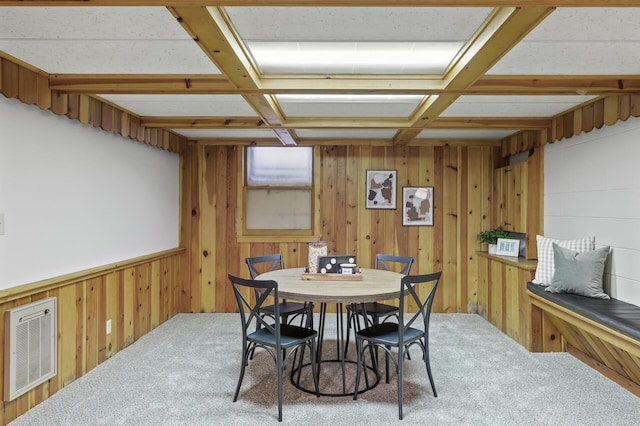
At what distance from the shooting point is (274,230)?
495cm

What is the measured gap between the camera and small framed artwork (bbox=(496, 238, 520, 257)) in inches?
168

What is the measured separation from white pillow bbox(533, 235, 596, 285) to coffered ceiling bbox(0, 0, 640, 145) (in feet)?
3.89

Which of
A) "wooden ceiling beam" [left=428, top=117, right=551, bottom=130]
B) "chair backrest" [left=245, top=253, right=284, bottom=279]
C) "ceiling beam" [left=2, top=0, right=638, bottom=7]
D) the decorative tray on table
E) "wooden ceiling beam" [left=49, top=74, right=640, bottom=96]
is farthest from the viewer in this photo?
"wooden ceiling beam" [left=428, top=117, right=551, bottom=130]

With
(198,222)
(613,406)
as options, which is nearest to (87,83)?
(198,222)

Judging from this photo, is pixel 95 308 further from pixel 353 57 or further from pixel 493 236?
pixel 493 236

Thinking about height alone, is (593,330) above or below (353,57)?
below

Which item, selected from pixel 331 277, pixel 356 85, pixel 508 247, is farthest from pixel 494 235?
pixel 356 85

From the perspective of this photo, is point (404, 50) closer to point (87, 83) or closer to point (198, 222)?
point (87, 83)

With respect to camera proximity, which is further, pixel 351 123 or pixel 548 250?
pixel 351 123

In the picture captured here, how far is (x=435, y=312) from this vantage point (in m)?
4.86

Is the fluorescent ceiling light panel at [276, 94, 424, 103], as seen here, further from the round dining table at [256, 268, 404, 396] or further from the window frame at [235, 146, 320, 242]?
the window frame at [235, 146, 320, 242]

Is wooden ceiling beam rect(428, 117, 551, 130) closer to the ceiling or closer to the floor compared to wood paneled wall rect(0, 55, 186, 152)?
closer to the ceiling

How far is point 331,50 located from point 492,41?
84cm

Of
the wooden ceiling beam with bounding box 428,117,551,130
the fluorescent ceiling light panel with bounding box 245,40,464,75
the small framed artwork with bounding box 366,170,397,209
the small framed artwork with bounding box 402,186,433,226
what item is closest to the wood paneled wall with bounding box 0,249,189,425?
the fluorescent ceiling light panel with bounding box 245,40,464,75
